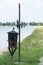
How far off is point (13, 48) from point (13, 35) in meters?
0.58

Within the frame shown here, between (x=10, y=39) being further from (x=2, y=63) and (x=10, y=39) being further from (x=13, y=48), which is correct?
(x=2, y=63)

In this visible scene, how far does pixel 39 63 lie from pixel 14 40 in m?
1.20

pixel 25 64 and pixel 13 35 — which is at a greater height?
pixel 13 35

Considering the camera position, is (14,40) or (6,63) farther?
(14,40)

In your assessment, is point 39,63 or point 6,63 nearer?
point 6,63

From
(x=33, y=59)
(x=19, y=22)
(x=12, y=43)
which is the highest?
(x=19, y=22)

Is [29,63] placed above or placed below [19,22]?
below

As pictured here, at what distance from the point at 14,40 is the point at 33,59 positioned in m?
1.58

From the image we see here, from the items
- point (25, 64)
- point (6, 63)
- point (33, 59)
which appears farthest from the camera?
point (33, 59)

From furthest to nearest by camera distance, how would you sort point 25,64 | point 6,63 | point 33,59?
1. point 33,59
2. point 25,64
3. point 6,63

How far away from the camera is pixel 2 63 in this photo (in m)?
10.4

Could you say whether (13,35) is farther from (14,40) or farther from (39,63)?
(39,63)

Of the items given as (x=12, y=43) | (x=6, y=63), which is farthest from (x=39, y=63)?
(x=6, y=63)

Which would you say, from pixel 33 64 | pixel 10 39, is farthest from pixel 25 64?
pixel 10 39
